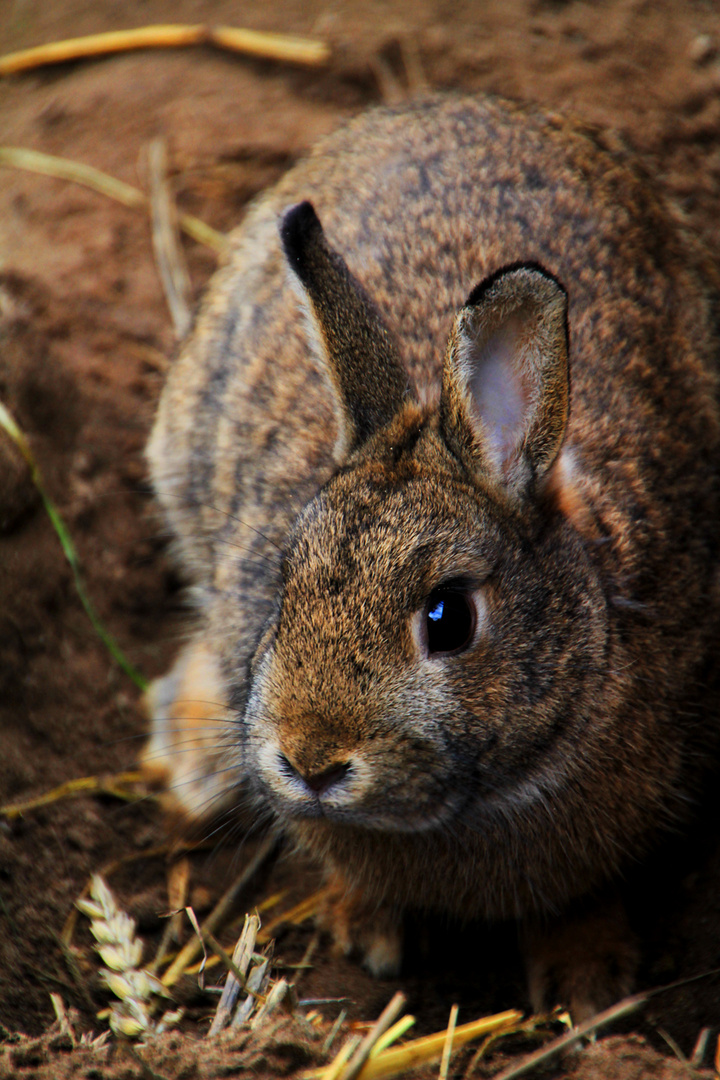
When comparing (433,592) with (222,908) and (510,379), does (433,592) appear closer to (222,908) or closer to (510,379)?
(510,379)

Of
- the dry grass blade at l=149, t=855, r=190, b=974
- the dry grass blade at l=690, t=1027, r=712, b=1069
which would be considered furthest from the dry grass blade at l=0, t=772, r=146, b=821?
the dry grass blade at l=690, t=1027, r=712, b=1069

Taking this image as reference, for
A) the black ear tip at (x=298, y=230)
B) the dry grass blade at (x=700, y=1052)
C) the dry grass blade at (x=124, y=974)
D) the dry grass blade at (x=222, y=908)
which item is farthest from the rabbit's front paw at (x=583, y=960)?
the black ear tip at (x=298, y=230)

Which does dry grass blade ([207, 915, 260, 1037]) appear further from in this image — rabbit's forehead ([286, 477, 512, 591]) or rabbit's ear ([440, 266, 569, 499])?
rabbit's ear ([440, 266, 569, 499])

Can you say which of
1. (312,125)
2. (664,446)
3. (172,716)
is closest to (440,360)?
(664,446)

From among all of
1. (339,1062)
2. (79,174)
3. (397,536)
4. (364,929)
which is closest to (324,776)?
(397,536)

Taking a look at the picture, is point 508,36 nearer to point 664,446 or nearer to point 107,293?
point 107,293
